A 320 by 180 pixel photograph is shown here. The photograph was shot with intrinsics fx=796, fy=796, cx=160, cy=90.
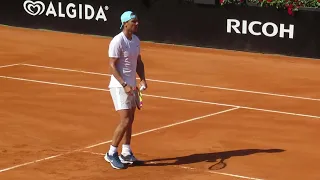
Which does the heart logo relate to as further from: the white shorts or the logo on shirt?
the white shorts

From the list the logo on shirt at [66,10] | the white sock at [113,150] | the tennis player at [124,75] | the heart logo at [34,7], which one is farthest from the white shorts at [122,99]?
the heart logo at [34,7]

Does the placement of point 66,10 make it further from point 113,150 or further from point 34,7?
point 113,150

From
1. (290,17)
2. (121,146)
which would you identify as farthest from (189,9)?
(121,146)

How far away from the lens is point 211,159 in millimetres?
11133

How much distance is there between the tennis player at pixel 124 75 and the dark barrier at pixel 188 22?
11.7 meters

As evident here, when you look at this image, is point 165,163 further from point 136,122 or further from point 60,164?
point 136,122

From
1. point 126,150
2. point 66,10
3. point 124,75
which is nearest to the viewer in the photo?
point 124,75

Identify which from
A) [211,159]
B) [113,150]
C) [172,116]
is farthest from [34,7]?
[113,150]

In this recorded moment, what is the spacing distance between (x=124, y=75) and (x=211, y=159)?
1769 millimetres

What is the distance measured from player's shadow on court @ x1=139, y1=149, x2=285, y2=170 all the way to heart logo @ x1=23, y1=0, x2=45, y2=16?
15.8m

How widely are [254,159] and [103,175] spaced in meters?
2.22

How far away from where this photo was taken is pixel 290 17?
21.7 m

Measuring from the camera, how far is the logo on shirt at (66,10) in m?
25.1

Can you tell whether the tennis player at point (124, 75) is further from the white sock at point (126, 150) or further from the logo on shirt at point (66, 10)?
the logo on shirt at point (66, 10)
